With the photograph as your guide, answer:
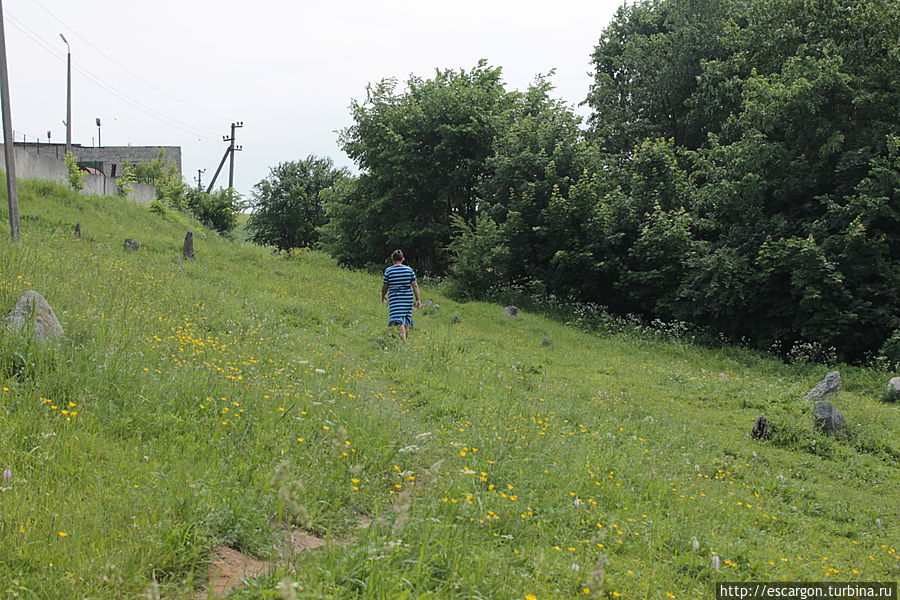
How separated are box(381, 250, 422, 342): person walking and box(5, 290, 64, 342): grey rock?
266 inches

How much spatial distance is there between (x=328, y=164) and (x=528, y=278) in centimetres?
2992

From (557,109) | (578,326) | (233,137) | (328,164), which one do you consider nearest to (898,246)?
(578,326)

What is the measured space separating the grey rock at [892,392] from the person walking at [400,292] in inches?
426

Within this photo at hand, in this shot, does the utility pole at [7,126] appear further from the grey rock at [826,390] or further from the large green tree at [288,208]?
the large green tree at [288,208]

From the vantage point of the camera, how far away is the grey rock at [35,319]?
641 centimetres

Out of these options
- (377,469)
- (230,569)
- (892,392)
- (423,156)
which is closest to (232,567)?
(230,569)

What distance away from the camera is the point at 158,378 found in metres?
6.18

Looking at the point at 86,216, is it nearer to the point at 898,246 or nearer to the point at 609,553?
the point at 609,553

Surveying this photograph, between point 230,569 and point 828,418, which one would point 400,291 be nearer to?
point 828,418

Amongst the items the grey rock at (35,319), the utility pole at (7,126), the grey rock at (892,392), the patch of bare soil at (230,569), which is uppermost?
the utility pole at (7,126)

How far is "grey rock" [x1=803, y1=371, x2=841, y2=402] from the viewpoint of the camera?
1304 cm

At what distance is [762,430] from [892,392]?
20.7 feet

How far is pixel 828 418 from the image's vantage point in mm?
10773

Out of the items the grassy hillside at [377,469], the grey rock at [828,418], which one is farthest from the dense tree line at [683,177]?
the grey rock at [828,418]
